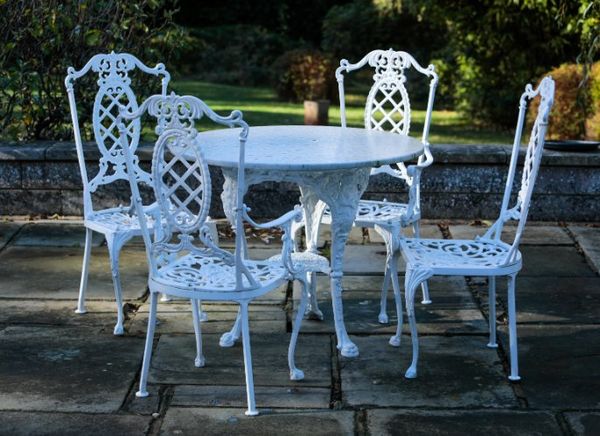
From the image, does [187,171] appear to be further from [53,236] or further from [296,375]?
[53,236]

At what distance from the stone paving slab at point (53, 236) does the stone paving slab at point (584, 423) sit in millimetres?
3502

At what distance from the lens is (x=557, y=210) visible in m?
6.98

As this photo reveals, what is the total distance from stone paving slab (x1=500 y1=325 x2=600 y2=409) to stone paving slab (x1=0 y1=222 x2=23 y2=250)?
3340mm

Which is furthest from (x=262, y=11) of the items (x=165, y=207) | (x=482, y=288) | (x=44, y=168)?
(x=165, y=207)

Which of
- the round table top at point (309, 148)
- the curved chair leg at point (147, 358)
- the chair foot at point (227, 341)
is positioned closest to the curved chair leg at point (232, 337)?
the chair foot at point (227, 341)

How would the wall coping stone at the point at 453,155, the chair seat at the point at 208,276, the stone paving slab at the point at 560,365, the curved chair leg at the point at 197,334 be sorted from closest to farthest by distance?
the chair seat at the point at 208,276
the stone paving slab at the point at 560,365
the curved chair leg at the point at 197,334
the wall coping stone at the point at 453,155

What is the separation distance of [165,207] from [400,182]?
337 cm

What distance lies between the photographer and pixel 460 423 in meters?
3.74

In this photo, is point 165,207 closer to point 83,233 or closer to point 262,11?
point 83,233

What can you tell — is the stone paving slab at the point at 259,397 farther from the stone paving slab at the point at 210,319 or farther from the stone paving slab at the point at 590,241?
the stone paving slab at the point at 590,241

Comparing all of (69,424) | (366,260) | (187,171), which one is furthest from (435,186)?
(69,424)

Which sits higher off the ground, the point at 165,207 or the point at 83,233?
the point at 165,207

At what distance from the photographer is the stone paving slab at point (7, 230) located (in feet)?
21.1

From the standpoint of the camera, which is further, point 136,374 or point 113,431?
point 136,374
